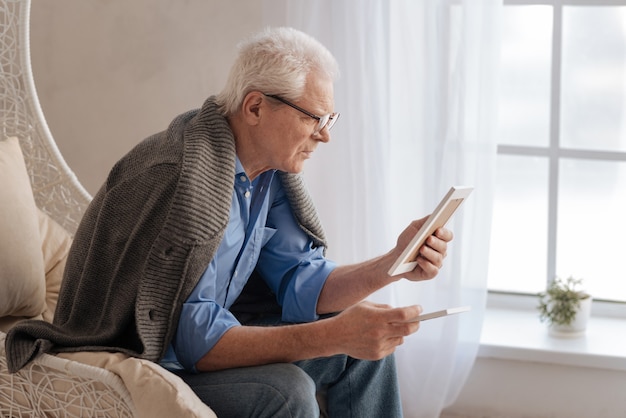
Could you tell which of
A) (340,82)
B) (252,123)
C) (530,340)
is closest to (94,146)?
(340,82)

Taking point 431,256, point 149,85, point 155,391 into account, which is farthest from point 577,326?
point 155,391

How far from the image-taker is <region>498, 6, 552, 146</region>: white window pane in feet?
9.39

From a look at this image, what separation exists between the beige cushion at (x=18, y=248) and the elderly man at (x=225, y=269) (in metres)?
0.28

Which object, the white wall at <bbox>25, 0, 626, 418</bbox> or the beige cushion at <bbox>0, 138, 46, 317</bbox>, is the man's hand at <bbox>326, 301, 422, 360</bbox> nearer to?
the beige cushion at <bbox>0, 138, 46, 317</bbox>

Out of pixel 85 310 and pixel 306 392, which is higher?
pixel 85 310

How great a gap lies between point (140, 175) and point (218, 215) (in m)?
0.17

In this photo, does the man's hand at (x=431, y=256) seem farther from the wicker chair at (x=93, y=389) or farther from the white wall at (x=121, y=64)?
the white wall at (x=121, y=64)

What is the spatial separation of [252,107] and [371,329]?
1.74ft

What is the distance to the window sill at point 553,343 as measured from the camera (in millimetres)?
2676

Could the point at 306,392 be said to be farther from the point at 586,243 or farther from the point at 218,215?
the point at 586,243

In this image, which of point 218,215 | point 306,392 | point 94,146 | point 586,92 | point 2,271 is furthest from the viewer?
point 94,146

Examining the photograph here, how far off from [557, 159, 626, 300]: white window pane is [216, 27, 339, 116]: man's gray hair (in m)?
1.23

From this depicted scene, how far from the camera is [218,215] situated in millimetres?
1821

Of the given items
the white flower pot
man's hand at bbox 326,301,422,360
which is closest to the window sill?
the white flower pot
